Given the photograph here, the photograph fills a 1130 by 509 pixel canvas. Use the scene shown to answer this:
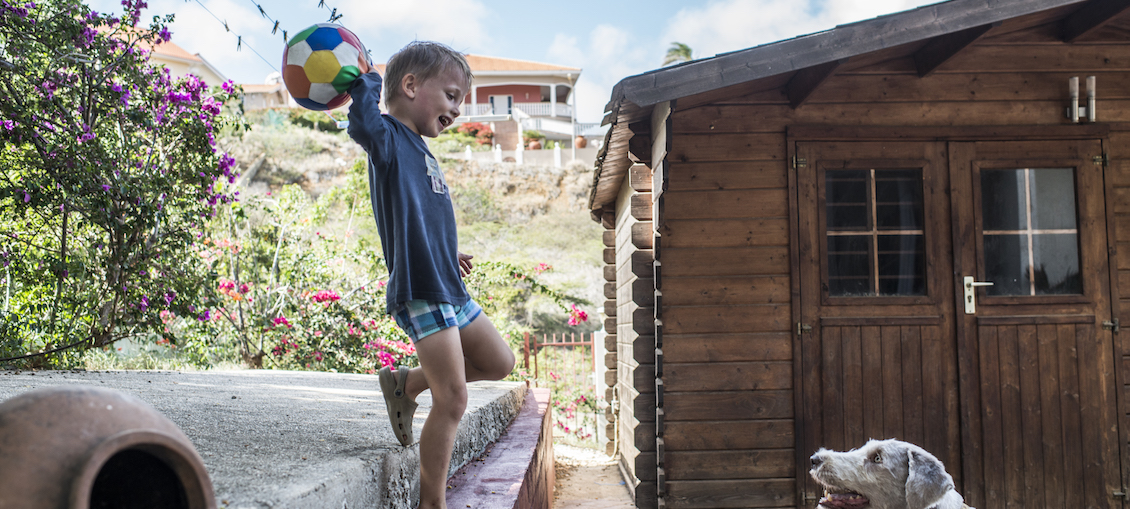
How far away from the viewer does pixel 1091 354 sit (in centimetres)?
471

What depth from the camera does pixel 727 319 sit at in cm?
482

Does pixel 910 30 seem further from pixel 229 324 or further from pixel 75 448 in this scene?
pixel 229 324

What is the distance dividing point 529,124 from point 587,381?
2441 cm

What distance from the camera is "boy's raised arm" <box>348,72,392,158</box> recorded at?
1.94 meters

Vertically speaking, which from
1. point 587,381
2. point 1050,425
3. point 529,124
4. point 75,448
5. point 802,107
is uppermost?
point 529,124

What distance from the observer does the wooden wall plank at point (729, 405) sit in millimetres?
4773

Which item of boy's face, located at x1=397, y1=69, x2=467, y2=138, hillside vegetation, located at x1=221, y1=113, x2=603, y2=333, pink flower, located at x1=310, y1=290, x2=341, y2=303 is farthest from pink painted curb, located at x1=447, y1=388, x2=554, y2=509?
hillside vegetation, located at x1=221, y1=113, x2=603, y2=333

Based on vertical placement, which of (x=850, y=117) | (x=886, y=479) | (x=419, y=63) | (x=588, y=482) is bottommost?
(x=588, y=482)

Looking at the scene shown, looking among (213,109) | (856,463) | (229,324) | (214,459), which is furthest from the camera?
(229,324)

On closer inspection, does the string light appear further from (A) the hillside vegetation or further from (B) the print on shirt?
(A) the hillside vegetation

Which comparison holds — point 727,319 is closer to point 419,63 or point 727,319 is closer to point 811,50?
point 811,50

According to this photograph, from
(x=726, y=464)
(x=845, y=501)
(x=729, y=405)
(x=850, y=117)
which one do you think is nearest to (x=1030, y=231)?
(x=850, y=117)

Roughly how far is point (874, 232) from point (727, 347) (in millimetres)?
1282

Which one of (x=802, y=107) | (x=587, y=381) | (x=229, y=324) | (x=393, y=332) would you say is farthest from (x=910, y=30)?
(x=587, y=381)
